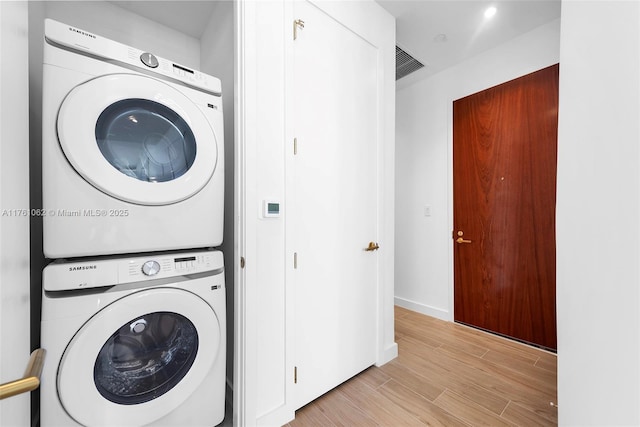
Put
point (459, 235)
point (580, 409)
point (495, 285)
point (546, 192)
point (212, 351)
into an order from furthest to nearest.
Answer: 1. point (459, 235)
2. point (495, 285)
3. point (546, 192)
4. point (212, 351)
5. point (580, 409)

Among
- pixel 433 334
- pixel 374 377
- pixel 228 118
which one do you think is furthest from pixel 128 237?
pixel 433 334

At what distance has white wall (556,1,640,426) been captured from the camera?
0.61 meters

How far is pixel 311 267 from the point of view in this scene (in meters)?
1.51

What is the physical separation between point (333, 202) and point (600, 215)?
1124 millimetres

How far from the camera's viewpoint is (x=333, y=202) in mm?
1614

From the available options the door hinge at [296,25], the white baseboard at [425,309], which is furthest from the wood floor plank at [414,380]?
the door hinge at [296,25]

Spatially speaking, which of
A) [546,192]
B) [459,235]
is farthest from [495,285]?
[546,192]

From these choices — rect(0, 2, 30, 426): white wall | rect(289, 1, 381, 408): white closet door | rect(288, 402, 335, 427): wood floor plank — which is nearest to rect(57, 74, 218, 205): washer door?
rect(0, 2, 30, 426): white wall

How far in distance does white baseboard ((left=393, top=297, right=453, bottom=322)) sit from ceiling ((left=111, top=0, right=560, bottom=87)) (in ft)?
8.18

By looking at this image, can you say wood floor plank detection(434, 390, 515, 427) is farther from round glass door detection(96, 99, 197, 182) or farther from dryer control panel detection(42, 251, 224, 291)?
round glass door detection(96, 99, 197, 182)

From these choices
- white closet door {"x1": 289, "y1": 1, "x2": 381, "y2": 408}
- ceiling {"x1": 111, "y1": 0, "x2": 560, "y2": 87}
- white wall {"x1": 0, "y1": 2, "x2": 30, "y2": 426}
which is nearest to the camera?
white wall {"x1": 0, "y1": 2, "x2": 30, "y2": 426}

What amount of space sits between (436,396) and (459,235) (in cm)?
150

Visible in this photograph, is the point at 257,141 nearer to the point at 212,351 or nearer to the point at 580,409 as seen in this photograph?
the point at 212,351

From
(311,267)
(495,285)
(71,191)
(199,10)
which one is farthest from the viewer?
(495,285)
